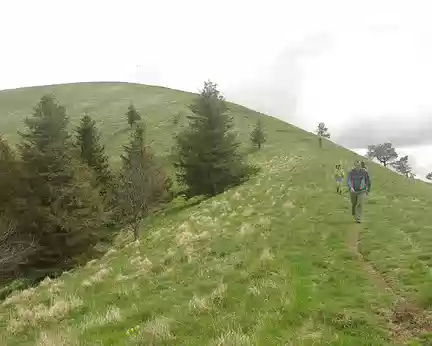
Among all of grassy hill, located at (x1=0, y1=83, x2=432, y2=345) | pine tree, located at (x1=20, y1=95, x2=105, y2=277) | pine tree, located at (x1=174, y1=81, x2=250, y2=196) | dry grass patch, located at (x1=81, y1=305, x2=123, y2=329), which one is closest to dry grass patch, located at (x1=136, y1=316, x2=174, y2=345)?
grassy hill, located at (x1=0, y1=83, x2=432, y2=345)

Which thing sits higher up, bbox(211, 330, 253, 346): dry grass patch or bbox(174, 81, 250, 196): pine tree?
bbox(174, 81, 250, 196): pine tree

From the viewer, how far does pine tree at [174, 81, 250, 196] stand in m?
37.1

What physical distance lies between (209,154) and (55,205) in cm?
1599

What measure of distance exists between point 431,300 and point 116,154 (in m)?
59.0

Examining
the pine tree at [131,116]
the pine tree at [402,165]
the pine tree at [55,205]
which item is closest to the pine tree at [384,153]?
the pine tree at [402,165]

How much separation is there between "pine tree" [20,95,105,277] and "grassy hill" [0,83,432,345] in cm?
952

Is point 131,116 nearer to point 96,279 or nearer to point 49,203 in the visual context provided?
point 49,203

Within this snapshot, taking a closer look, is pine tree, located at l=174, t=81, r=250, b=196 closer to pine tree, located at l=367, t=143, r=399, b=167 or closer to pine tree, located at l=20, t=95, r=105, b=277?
pine tree, located at l=20, t=95, r=105, b=277

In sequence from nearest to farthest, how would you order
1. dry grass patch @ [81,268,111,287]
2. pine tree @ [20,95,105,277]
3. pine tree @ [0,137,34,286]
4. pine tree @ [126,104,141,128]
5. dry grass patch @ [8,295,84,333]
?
1. dry grass patch @ [8,295,84,333]
2. dry grass patch @ [81,268,111,287]
3. pine tree @ [0,137,34,286]
4. pine tree @ [20,95,105,277]
5. pine tree @ [126,104,141,128]

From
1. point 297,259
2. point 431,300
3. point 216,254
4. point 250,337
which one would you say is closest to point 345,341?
point 250,337

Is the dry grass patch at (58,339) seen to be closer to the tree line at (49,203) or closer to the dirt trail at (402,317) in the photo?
the dirt trail at (402,317)

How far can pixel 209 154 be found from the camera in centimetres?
3709

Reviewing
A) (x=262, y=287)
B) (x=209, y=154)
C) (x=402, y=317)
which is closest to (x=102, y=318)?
(x=262, y=287)

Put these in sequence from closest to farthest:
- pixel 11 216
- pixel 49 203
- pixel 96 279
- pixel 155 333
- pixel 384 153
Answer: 1. pixel 155 333
2. pixel 96 279
3. pixel 11 216
4. pixel 49 203
5. pixel 384 153
